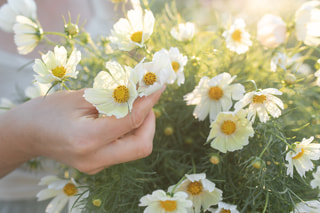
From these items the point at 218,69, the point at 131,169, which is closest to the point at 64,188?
the point at 131,169

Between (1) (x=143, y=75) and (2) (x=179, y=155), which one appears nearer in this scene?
(1) (x=143, y=75)

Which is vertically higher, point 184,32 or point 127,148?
point 184,32

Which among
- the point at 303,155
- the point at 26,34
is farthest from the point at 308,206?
the point at 26,34

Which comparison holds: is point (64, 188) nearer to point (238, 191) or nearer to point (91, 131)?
point (91, 131)

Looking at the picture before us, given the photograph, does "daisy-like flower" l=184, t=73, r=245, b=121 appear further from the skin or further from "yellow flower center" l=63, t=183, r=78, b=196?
"yellow flower center" l=63, t=183, r=78, b=196

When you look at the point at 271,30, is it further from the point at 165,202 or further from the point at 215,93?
the point at 165,202

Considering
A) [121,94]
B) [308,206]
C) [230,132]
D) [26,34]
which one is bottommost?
[308,206]

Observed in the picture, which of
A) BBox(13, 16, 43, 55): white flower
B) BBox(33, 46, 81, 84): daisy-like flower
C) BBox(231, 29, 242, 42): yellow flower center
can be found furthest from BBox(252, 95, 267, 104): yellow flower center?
BBox(13, 16, 43, 55): white flower
